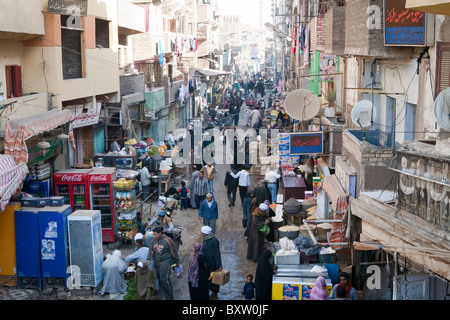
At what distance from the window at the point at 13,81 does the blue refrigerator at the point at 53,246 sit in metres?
4.49

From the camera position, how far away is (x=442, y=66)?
8.35 metres

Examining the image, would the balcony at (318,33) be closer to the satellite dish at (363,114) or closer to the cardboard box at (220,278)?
the satellite dish at (363,114)

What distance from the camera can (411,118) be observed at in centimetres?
1070

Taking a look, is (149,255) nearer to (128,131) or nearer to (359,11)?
(359,11)

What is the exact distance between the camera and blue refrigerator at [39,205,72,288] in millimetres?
10461

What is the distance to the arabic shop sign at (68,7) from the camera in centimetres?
1372

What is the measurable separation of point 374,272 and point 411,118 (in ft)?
10.0

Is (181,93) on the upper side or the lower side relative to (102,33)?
lower

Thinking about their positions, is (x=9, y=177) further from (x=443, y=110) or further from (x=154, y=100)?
(x=154, y=100)

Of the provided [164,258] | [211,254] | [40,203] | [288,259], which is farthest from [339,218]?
[40,203]

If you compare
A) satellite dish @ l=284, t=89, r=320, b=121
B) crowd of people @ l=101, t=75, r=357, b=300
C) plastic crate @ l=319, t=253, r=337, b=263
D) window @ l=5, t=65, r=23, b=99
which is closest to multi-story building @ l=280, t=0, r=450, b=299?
plastic crate @ l=319, t=253, r=337, b=263

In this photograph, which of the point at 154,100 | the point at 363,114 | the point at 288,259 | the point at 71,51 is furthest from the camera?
the point at 154,100

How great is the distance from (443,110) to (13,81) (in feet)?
34.5
